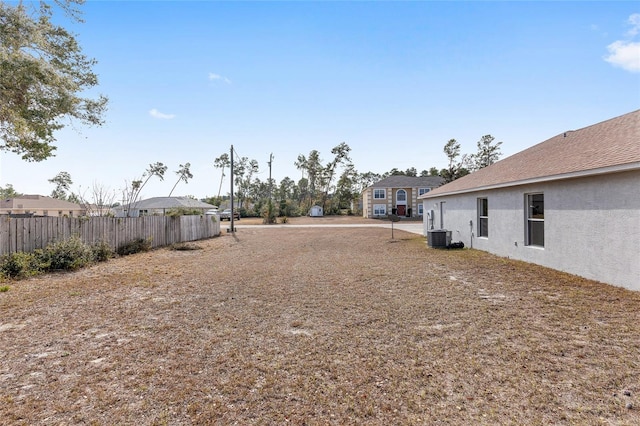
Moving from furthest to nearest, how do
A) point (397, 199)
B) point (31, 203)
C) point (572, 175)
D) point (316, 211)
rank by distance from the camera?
1. point (316, 211)
2. point (397, 199)
3. point (31, 203)
4. point (572, 175)

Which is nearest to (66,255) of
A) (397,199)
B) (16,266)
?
(16,266)

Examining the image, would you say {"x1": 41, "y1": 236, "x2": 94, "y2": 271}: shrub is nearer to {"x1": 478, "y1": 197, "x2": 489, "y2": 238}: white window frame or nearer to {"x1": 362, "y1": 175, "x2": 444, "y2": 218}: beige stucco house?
{"x1": 478, "y1": 197, "x2": 489, "y2": 238}: white window frame

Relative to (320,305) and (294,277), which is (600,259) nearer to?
(320,305)

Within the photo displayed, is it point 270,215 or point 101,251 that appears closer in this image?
point 101,251

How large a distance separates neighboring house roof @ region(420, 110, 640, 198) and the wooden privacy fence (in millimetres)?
13825

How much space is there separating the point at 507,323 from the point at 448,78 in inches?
421

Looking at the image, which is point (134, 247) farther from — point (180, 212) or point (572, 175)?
point (572, 175)

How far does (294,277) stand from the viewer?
7637 millimetres

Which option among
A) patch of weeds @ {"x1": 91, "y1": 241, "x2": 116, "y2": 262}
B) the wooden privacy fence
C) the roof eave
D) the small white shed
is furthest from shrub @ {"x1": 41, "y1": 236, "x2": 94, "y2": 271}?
the small white shed

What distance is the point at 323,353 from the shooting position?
3.53 meters

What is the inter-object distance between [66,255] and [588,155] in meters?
14.2

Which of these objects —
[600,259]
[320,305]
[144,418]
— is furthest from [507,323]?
[144,418]

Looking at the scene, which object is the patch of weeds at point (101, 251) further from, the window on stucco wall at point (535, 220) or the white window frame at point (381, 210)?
the white window frame at point (381, 210)

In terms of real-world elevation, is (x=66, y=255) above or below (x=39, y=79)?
below
